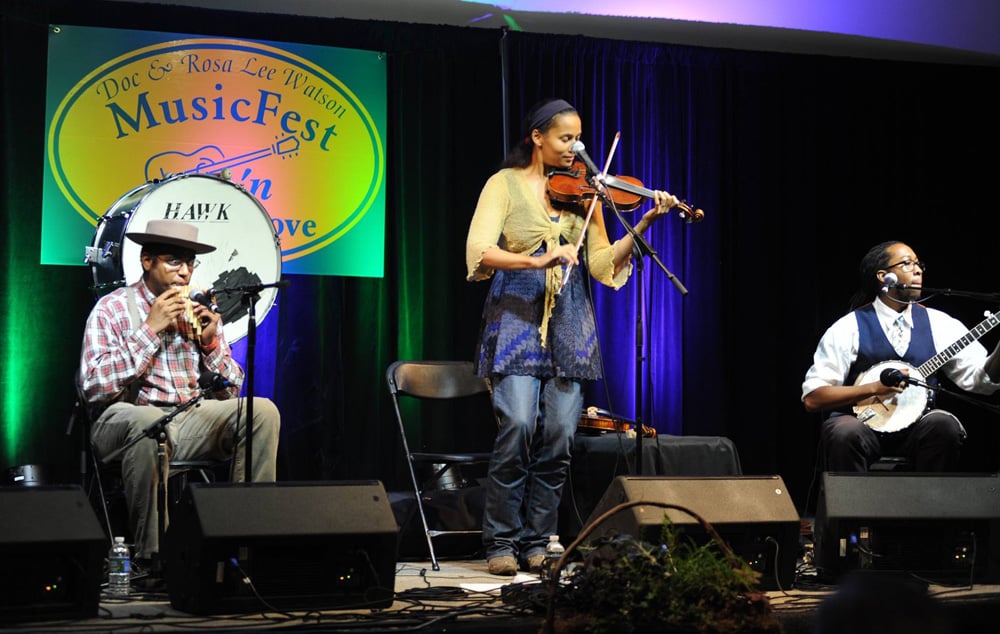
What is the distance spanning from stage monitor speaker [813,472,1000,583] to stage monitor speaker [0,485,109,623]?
7.63 ft

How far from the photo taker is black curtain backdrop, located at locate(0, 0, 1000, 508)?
575 centimetres

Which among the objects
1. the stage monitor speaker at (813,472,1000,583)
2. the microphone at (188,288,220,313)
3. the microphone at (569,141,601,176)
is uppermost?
the microphone at (569,141,601,176)

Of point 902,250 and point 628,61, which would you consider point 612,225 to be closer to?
point 628,61

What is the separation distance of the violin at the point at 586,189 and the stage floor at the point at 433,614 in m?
1.37

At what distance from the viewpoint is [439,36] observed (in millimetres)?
6297

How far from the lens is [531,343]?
13.7 ft

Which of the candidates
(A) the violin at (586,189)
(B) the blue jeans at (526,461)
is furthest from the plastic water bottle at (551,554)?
(A) the violin at (586,189)

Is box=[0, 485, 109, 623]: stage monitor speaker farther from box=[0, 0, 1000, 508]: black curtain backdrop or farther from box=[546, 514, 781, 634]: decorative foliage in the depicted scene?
box=[0, 0, 1000, 508]: black curtain backdrop

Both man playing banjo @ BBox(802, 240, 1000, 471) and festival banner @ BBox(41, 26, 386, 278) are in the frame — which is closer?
man playing banjo @ BBox(802, 240, 1000, 471)

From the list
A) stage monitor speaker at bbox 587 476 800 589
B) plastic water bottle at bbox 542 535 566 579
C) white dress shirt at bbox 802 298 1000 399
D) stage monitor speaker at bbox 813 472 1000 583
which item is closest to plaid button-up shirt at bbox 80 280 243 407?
plastic water bottle at bbox 542 535 566 579

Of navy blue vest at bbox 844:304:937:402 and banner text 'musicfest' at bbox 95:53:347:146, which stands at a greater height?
banner text 'musicfest' at bbox 95:53:347:146

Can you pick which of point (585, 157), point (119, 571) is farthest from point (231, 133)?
point (119, 571)

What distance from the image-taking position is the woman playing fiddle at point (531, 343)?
13.6ft

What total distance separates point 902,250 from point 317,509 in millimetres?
Result: 3096
